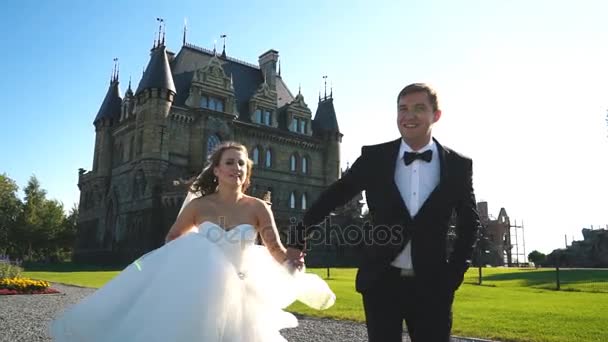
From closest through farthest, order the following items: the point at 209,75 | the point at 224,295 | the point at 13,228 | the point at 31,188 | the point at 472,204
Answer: the point at 472,204 < the point at 224,295 < the point at 209,75 < the point at 13,228 < the point at 31,188

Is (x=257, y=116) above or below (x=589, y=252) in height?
above

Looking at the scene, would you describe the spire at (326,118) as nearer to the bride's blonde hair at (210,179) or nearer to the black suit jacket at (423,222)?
the bride's blonde hair at (210,179)

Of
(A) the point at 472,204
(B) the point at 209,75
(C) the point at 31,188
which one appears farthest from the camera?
(C) the point at 31,188

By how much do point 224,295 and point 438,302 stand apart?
1768mm

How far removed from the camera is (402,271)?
3381 mm

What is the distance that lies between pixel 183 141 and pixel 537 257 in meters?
40.8

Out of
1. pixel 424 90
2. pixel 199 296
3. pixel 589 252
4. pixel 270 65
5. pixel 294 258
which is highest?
pixel 270 65

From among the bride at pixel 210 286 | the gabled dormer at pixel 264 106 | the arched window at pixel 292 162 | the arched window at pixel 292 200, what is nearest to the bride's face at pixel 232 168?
the bride at pixel 210 286

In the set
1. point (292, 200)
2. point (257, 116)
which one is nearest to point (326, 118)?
point (257, 116)

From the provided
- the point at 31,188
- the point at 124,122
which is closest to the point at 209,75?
the point at 124,122

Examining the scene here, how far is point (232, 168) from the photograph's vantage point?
505cm

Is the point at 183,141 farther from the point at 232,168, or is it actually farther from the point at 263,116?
the point at 232,168

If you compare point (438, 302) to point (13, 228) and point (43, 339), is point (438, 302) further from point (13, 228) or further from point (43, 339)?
point (13, 228)

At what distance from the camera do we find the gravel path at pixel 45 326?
27.9 feet
